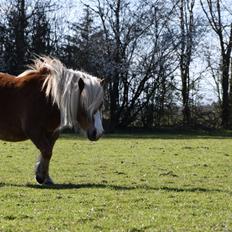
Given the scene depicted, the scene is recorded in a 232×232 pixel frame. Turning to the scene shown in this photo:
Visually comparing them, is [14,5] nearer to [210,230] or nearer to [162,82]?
[162,82]

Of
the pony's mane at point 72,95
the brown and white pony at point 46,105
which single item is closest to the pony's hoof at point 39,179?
the brown and white pony at point 46,105

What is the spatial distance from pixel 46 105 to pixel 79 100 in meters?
0.72

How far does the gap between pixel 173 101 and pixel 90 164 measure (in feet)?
100

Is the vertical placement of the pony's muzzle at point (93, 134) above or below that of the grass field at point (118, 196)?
above

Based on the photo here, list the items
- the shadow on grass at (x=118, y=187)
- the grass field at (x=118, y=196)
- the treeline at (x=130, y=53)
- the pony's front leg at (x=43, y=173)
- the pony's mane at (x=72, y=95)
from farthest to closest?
1. the treeline at (x=130, y=53)
2. the pony's front leg at (x=43, y=173)
3. the pony's mane at (x=72, y=95)
4. the shadow on grass at (x=118, y=187)
5. the grass field at (x=118, y=196)

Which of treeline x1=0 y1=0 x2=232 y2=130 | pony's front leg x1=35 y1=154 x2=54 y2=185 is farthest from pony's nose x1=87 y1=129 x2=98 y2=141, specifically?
treeline x1=0 y1=0 x2=232 y2=130

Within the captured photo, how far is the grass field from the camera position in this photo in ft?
23.2

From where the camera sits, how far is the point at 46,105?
10844mm

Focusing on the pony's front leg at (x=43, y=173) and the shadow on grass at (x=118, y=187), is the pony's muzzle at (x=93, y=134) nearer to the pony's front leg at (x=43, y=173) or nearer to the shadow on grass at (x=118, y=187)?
the shadow on grass at (x=118, y=187)

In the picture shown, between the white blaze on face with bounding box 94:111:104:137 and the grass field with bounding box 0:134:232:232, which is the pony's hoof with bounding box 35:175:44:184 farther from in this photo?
the white blaze on face with bounding box 94:111:104:137

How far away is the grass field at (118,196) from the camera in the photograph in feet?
23.2

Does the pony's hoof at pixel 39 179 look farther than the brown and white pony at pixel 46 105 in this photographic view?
Yes

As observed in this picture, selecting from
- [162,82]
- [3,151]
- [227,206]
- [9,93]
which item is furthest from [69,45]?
[227,206]

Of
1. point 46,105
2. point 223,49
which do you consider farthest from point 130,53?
point 46,105
